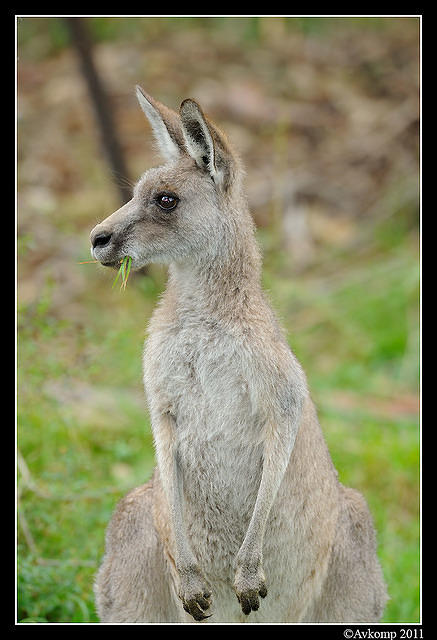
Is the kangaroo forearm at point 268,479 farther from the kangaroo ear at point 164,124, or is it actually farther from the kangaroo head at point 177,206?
the kangaroo ear at point 164,124

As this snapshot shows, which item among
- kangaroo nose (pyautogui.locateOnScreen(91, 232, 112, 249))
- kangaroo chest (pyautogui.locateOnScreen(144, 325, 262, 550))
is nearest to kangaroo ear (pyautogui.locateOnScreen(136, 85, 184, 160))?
kangaroo nose (pyautogui.locateOnScreen(91, 232, 112, 249))

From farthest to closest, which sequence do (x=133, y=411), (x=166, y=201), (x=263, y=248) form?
(x=263, y=248)
(x=133, y=411)
(x=166, y=201)

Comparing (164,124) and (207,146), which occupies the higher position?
(164,124)

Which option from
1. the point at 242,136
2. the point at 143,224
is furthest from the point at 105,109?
the point at 143,224

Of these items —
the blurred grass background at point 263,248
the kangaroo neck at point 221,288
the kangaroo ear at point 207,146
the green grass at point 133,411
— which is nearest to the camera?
the kangaroo ear at point 207,146

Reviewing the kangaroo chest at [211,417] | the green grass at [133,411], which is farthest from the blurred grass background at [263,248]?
the kangaroo chest at [211,417]

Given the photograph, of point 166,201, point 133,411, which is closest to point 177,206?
point 166,201

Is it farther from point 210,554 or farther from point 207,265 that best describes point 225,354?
point 210,554

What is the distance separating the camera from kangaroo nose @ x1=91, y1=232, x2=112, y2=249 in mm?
4145

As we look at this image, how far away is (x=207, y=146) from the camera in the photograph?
4215 mm

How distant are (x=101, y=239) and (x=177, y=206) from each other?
41 cm

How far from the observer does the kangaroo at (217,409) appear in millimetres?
4164

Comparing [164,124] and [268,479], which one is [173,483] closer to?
[268,479]

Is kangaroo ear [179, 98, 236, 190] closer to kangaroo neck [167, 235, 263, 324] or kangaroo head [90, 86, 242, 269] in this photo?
kangaroo head [90, 86, 242, 269]
